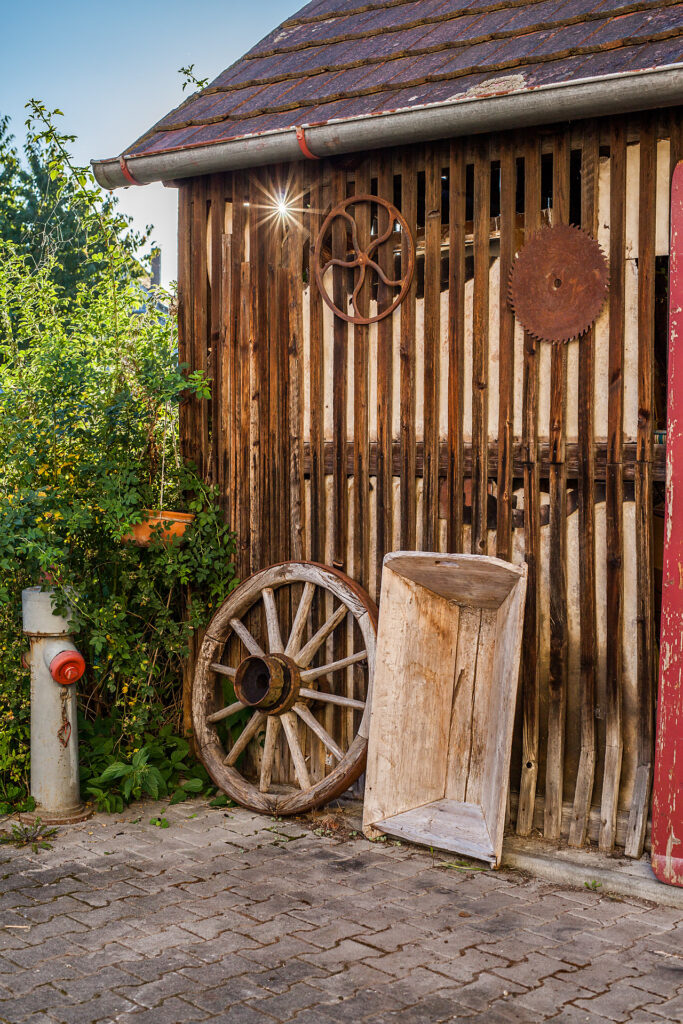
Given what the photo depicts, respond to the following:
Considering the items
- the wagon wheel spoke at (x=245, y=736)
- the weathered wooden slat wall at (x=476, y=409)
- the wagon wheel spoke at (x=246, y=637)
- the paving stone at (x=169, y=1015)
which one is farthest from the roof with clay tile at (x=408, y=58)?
the paving stone at (x=169, y=1015)

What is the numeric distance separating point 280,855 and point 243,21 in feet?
28.7

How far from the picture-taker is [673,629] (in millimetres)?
4488

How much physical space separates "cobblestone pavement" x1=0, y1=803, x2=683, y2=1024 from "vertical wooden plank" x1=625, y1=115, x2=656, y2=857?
1.98 ft

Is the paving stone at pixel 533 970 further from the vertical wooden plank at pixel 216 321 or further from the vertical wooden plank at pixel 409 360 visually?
the vertical wooden plank at pixel 216 321

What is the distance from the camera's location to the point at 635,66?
444 cm

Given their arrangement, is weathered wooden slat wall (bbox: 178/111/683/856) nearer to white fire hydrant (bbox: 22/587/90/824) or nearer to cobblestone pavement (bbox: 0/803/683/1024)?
cobblestone pavement (bbox: 0/803/683/1024)

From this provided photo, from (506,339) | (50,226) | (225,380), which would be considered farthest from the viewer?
(50,226)

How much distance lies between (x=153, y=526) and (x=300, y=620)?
1028 millimetres

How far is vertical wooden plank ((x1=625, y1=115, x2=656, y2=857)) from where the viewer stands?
4.69m

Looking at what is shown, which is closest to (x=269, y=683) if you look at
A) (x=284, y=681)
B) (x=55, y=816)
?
(x=284, y=681)

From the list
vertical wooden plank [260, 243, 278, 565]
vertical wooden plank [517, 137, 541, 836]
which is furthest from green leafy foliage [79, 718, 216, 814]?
vertical wooden plank [517, 137, 541, 836]

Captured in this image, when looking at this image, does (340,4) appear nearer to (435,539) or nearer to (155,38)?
(155,38)

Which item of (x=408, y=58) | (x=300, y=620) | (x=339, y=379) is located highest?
(x=408, y=58)

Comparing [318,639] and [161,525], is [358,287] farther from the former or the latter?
[318,639]
